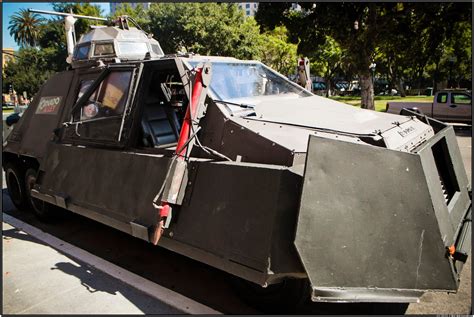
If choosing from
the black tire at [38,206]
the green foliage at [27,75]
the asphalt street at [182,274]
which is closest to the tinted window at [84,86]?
the black tire at [38,206]

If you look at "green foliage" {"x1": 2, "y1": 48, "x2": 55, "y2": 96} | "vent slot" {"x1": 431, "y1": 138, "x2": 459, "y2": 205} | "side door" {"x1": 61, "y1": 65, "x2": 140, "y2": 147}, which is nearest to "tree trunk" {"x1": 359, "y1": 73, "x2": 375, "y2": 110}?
"vent slot" {"x1": 431, "y1": 138, "x2": 459, "y2": 205}

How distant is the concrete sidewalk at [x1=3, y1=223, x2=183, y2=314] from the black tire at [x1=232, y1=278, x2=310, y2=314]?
2.12 ft

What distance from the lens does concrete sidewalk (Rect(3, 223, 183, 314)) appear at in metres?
3.71

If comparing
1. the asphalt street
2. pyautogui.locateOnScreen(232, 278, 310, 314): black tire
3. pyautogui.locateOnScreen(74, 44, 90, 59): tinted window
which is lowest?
the asphalt street

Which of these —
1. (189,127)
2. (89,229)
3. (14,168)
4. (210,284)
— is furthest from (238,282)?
(14,168)

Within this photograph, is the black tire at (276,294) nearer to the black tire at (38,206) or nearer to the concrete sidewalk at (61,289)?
the concrete sidewalk at (61,289)

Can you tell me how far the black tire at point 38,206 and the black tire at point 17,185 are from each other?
0.25 m

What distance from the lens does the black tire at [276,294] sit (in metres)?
3.35

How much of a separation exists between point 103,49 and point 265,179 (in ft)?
17.8

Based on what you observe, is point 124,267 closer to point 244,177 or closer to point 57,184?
point 57,184

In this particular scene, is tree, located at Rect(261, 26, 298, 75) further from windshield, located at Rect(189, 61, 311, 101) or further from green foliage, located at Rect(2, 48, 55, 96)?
windshield, located at Rect(189, 61, 311, 101)

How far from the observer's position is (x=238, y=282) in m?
3.58

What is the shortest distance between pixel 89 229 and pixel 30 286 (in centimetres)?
185

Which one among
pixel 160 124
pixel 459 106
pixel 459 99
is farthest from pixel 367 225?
pixel 459 99
